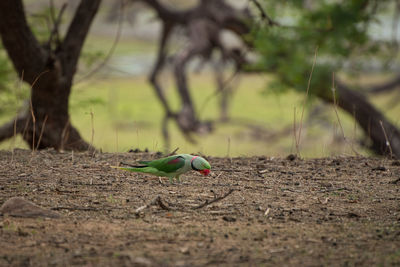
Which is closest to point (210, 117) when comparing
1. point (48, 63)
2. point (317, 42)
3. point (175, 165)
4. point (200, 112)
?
point (200, 112)

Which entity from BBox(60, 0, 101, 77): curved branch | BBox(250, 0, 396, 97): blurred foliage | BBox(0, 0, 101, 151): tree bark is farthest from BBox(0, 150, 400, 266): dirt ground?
BBox(250, 0, 396, 97): blurred foliage

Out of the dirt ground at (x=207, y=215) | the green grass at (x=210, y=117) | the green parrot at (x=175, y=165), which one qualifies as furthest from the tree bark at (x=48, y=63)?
the green grass at (x=210, y=117)

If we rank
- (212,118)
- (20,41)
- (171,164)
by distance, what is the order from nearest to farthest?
(171,164)
(20,41)
(212,118)

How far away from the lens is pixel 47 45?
585 centimetres

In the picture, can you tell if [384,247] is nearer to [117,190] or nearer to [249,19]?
[117,190]

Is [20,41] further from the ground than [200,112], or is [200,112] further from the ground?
[20,41]

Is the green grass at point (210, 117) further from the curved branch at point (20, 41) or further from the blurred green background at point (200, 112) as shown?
the curved branch at point (20, 41)

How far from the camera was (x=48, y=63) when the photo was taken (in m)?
5.69

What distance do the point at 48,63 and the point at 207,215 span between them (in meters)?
3.43

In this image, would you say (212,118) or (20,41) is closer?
(20,41)

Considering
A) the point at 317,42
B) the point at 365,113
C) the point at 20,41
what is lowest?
the point at 365,113

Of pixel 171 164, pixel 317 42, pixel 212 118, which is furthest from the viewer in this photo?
pixel 212 118

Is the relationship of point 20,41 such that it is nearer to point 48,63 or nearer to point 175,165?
point 48,63

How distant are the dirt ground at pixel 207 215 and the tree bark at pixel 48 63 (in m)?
1.75
